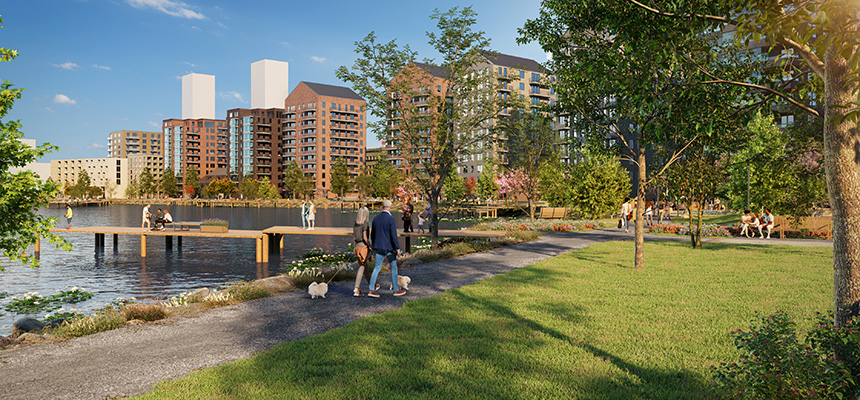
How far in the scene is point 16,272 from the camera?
25.1m

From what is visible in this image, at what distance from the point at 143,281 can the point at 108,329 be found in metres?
14.9

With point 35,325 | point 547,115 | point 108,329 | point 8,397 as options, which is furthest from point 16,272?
point 547,115

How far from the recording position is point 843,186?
14.9ft

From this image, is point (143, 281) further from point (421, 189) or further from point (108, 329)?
point (108, 329)

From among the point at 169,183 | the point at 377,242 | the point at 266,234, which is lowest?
the point at 266,234

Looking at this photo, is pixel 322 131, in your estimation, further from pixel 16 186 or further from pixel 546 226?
pixel 16 186

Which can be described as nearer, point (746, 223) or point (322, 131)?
point (746, 223)

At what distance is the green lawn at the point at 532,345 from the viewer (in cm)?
591

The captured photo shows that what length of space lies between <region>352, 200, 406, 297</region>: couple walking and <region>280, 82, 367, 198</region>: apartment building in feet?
463

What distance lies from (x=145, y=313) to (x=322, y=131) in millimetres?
146792

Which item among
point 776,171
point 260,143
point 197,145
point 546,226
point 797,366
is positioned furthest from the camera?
point 197,145

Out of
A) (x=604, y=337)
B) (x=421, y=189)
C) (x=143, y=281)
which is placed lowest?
(x=143, y=281)

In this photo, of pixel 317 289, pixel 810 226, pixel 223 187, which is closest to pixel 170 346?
pixel 317 289

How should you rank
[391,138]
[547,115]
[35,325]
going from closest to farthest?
[35,325] → [547,115] → [391,138]
